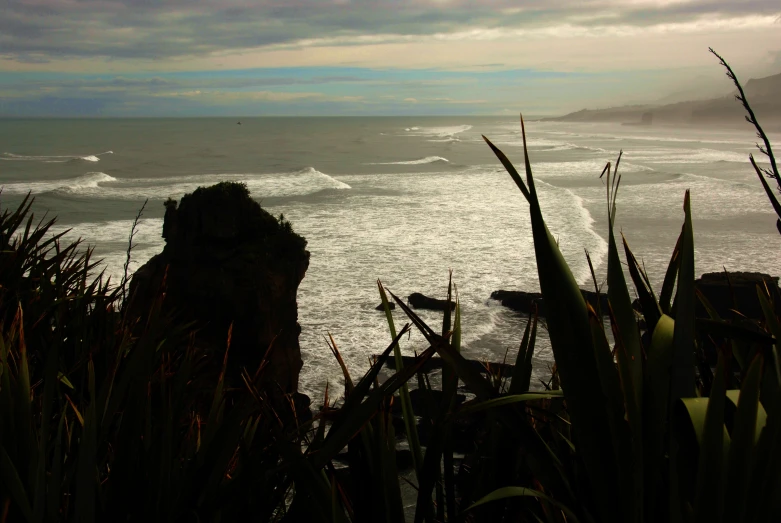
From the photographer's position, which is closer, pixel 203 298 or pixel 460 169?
pixel 203 298

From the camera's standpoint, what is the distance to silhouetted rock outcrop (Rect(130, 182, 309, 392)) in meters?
8.45

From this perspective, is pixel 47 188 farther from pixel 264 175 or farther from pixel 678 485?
pixel 678 485

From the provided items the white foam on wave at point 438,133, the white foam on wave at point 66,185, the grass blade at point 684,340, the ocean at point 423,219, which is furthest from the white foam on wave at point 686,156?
the grass blade at point 684,340

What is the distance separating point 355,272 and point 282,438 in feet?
53.0

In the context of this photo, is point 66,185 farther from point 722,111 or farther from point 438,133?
point 722,111

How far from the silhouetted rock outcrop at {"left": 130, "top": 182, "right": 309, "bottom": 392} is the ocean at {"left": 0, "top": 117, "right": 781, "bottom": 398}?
142cm

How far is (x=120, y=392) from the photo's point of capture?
1.77 meters

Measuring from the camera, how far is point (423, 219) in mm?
25609

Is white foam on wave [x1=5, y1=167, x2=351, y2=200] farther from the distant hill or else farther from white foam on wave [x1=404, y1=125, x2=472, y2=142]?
the distant hill

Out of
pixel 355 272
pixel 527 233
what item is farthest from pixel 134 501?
pixel 527 233

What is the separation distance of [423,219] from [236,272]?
1740cm

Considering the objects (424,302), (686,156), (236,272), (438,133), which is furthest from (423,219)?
(438,133)

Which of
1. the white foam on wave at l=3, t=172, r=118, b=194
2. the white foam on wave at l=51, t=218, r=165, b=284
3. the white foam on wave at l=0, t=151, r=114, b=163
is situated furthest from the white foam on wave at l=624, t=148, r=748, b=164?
the white foam on wave at l=0, t=151, r=114, b=163

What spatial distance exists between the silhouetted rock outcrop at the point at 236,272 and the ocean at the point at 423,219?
1421 mm
